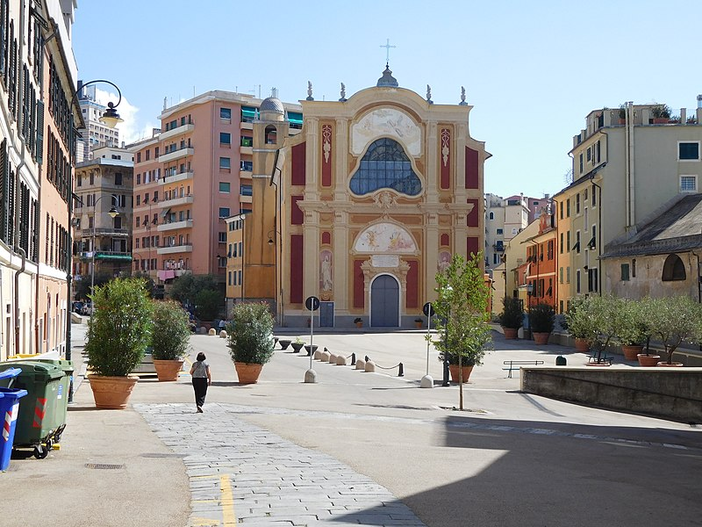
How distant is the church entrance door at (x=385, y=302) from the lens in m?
69.4

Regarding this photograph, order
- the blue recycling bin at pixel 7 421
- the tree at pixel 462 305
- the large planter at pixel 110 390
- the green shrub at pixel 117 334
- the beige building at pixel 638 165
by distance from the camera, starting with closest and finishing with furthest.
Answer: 1. the blue recycling bin at pixel 7 421
2. the large planter at pixel 110 390
3. the green shrub at pixel 117 334
4. the tree at pixel 462 305
5. the beige building at pixel 638 165

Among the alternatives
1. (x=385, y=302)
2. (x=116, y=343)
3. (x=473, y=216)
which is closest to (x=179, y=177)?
(x=385, y=302)

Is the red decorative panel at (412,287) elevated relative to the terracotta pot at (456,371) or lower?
elevated

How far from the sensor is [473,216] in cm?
7188

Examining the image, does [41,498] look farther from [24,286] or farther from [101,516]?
[24,286]

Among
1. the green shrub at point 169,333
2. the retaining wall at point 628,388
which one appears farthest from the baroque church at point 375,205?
the retaining wall at point 628,388

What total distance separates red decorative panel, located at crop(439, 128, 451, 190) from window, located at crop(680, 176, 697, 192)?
22.0 m

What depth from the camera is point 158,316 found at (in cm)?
2816

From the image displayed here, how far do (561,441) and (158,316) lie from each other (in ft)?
51.7

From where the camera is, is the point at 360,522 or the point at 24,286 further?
the point at 24,286

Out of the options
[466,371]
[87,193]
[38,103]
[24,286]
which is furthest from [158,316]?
[87,193]

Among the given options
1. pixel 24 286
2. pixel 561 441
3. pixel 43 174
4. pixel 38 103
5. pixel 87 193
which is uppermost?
pixel 87 193

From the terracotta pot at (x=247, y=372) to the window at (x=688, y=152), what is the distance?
3657 cm

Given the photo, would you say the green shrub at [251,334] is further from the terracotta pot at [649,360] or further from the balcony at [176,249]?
the balcony at [176,249]
